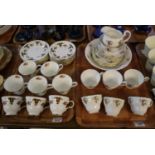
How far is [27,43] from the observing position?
0.82m

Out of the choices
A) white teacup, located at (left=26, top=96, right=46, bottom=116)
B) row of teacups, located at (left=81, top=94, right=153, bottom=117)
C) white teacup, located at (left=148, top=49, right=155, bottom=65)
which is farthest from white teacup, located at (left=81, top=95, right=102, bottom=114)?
white teacup, located at (left=148, top=49, right=155, bottom=65)

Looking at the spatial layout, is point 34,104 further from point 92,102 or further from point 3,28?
point 3,28

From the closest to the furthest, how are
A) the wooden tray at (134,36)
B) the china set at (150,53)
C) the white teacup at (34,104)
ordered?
the white teacup at (34,104) < the china set at (150,53) < the wooden tray at (134,36)

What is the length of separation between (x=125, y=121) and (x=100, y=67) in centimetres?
19

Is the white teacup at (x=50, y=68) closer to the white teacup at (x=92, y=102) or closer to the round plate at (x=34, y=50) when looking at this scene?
the round plate at (x=34, y=50)

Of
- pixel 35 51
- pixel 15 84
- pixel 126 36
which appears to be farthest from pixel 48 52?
pixel 126 36

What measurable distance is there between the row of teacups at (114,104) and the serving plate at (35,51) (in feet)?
0.67

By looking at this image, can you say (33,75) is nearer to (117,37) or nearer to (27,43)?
(27,43)

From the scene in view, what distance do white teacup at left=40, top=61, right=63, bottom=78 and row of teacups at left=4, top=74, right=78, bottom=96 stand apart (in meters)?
0.02

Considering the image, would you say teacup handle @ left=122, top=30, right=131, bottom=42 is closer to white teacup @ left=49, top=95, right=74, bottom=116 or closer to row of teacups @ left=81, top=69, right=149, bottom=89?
row of teacups @ left=81, top=69, right=149, bottom=89

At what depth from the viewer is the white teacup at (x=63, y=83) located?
720mm

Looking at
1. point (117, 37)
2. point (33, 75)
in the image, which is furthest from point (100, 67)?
point (33, 75)

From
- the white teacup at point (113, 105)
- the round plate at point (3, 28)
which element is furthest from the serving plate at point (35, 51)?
the white teacup at point (113, 105)

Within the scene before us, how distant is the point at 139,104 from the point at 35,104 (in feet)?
0.92
